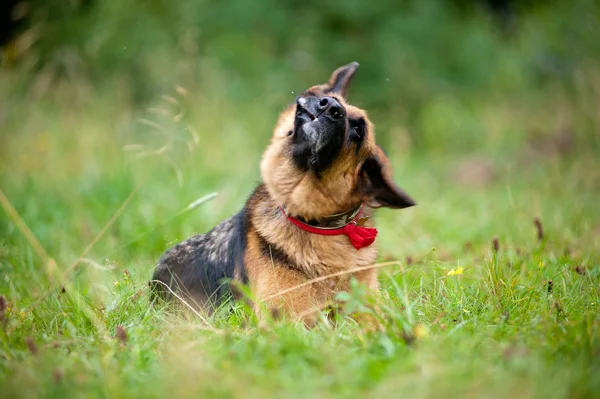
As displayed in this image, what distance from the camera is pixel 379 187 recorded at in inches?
136

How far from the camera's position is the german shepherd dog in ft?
11.4

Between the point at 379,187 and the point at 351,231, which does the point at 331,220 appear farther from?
the point at 379,187

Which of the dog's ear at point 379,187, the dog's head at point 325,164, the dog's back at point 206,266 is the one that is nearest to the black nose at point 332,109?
the dog's head at point 325,164

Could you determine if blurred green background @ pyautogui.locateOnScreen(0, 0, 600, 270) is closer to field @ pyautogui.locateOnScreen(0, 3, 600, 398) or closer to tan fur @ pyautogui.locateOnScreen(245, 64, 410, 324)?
field @ pyautogui.locateOnScreen(0, 3, 600, 398)

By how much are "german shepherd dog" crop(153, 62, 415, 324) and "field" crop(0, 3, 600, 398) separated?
0.76 ft

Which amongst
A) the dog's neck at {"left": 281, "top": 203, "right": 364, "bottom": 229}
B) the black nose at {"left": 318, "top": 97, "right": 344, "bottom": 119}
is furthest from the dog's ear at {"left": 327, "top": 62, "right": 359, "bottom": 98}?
the dog's neck at {"left": 281, "top": 203, "right": 364, "bottom": 229}

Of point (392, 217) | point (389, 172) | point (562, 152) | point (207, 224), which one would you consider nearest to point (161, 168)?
point (207, 224)

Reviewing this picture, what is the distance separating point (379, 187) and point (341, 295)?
84cm


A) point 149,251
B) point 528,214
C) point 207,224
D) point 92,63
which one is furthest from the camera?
point 92,63

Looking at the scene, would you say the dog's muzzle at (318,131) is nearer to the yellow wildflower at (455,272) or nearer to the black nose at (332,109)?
the black nose at (332,109)

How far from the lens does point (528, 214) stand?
6250mm

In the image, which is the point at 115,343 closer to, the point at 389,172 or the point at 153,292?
the point at 153,292

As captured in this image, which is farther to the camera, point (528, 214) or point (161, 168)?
point (161, 168)

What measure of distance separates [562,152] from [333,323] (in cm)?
775
